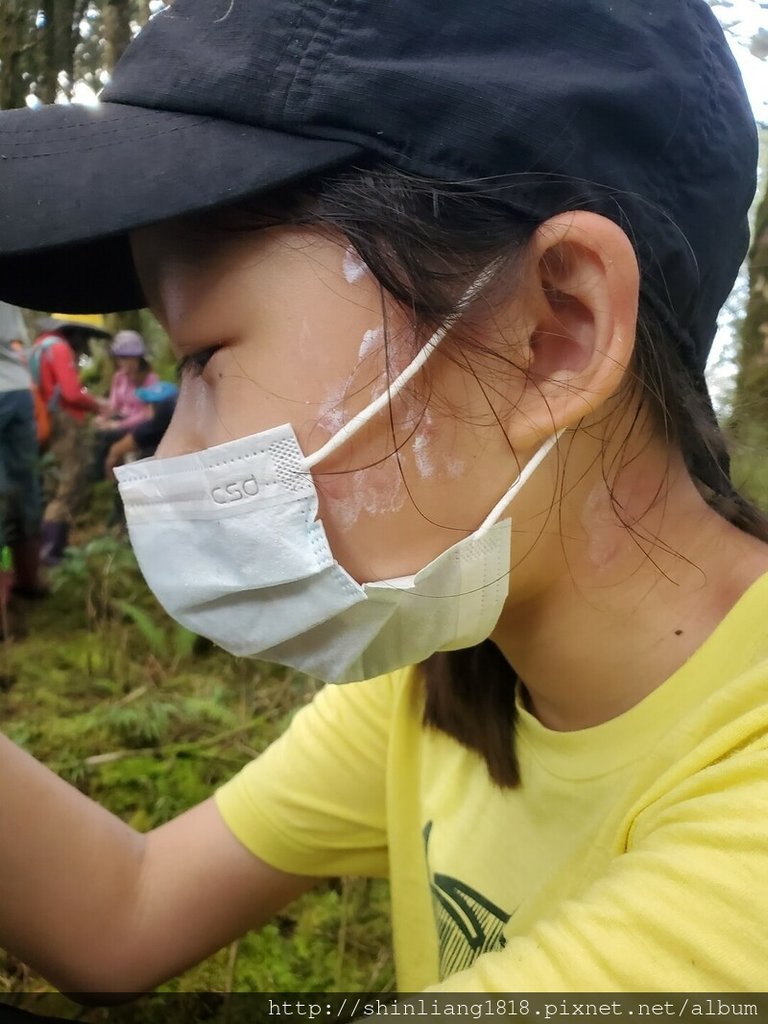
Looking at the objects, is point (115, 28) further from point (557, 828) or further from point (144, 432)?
point (144, 432)

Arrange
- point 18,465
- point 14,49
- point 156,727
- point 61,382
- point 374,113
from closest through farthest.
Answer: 1. point 374,113
2. point 14,49
3. point 156,727
4. point 18,465
5. point 61,382

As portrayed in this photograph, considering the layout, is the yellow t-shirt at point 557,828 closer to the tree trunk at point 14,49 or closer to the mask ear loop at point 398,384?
the mask ear loop at point 398,384

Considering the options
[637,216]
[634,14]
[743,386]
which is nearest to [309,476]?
[637,216]

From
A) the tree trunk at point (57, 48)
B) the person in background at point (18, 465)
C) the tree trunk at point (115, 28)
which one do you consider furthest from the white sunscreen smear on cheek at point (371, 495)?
the person in background at point (18, 465)

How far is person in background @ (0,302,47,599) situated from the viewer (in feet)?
7.38

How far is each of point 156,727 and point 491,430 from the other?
179cm

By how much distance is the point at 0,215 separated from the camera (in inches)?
28.2

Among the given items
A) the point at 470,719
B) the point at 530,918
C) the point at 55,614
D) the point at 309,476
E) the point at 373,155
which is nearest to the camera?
the point at 373,155

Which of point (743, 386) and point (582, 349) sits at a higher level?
point (582, 349)

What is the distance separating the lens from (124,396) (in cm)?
425

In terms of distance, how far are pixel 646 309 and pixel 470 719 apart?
601 mm

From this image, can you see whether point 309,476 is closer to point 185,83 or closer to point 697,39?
point 185,83

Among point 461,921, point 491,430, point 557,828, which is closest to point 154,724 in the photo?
point 461,921

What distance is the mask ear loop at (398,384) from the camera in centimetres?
→ 73
